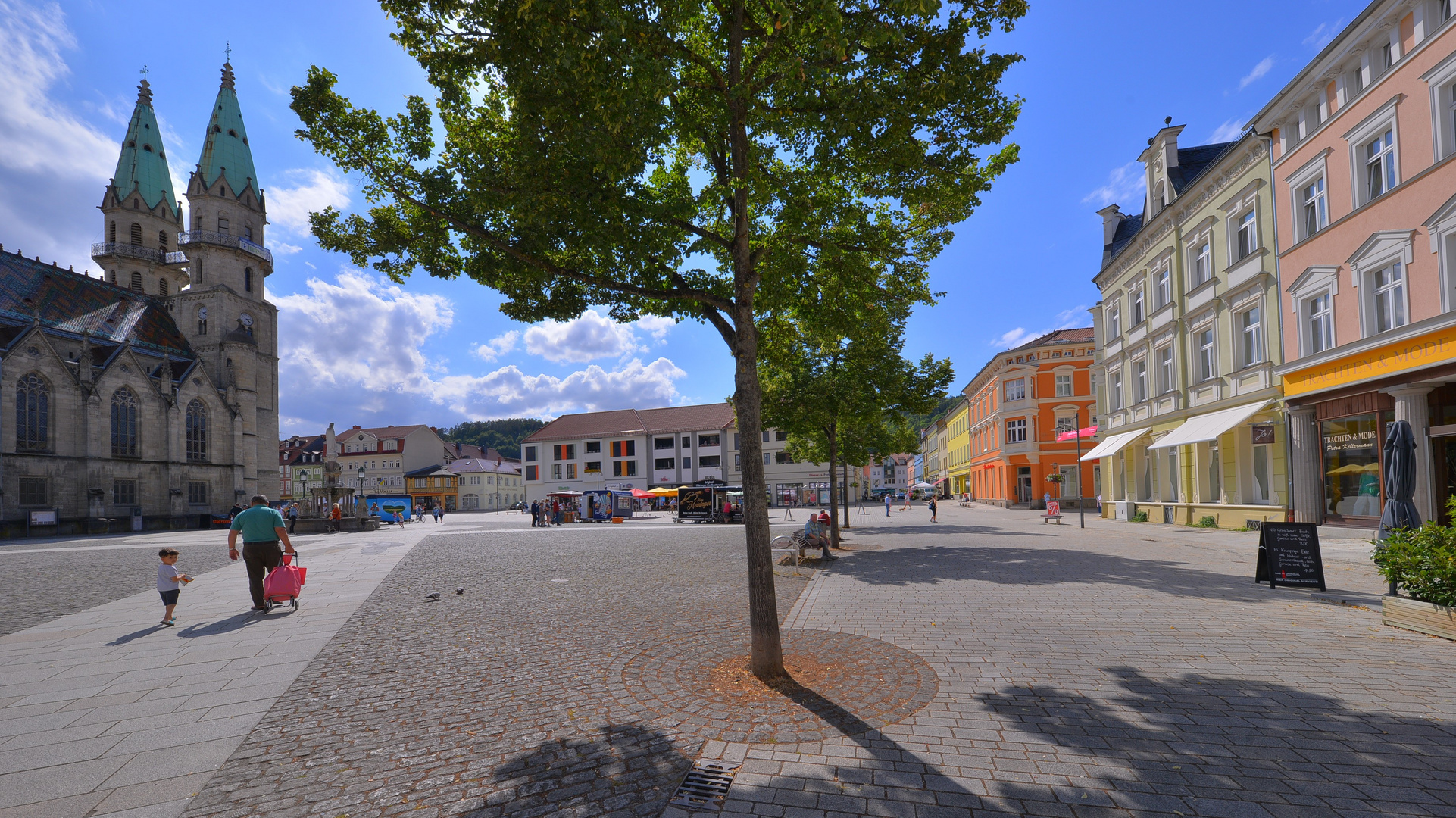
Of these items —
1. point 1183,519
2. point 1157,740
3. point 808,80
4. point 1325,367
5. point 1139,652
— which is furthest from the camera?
point 1183,519

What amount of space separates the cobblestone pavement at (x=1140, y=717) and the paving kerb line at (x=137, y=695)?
3499mm

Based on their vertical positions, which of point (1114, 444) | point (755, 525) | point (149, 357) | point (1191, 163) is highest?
point (1191, 163)

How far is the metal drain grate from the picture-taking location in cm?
361

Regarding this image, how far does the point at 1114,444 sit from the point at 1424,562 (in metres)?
24.8

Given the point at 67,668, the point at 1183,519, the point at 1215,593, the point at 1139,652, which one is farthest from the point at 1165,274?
the point at 67,668

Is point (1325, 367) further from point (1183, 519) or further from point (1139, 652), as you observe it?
point (1139, 652)

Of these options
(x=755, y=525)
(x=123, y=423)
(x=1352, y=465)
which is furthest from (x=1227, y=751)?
(x=123, y=423)

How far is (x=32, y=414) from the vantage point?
39.8 m

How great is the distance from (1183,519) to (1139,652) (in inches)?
865

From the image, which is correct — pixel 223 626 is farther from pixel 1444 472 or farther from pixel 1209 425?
pixel 1209 425

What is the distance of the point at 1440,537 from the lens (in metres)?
7.00

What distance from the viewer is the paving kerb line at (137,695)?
3875 millimetres

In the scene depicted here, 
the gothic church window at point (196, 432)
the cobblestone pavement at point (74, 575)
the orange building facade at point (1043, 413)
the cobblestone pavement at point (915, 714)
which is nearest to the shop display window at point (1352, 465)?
the cobblestone pavement at point (915, 714)

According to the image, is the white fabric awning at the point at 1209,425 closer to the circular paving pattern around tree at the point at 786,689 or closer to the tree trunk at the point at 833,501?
the tree trunk at the point at 833,501
